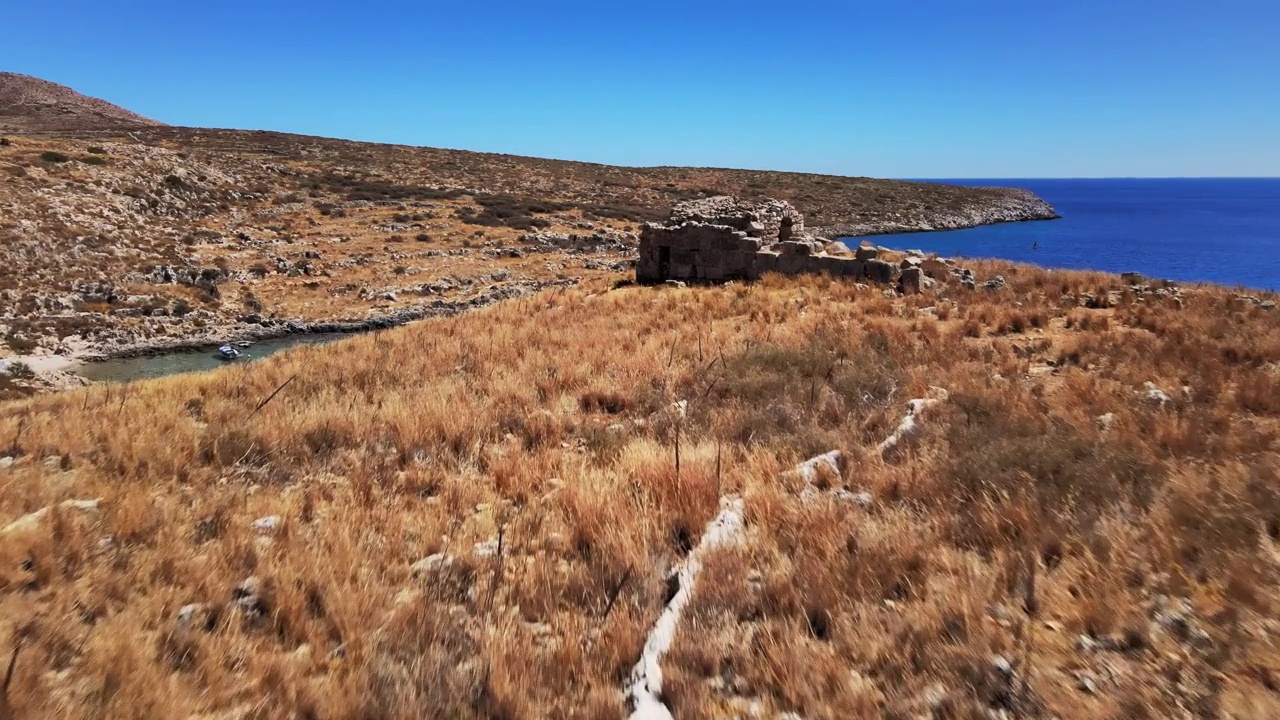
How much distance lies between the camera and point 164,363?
1761cm

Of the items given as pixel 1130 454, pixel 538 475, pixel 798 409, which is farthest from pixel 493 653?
pixel 1130 454

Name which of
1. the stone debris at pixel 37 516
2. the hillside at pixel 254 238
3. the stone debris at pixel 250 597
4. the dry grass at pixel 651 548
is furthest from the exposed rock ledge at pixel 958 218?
the stone debris at pixel 250 597

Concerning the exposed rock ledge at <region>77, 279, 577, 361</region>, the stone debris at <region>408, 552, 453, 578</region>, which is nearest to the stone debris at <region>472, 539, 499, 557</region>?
the stone debris at <region>408, 552, 453, 578</region>

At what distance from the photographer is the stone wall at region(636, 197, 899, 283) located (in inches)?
601

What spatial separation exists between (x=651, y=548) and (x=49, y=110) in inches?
3457

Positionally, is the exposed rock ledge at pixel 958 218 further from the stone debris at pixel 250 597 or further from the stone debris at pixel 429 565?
the stone debris at pixel 250 597

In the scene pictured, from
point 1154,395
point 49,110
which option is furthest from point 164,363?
point 49,110

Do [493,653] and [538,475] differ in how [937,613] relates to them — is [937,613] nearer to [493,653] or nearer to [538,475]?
[493,653]

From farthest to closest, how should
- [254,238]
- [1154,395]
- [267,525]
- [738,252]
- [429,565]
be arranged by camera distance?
1. [254,238]
2. [738,252]
3. [1154,395]
4. [267,525]
5. [429,565]

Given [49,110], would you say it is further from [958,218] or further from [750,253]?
[958,218]

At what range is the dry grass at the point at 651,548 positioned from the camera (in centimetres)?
284

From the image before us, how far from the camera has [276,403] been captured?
23.2 ft

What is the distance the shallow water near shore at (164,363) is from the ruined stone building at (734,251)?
9.61m

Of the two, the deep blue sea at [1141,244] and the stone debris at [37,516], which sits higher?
the stone debris at [37,516]
